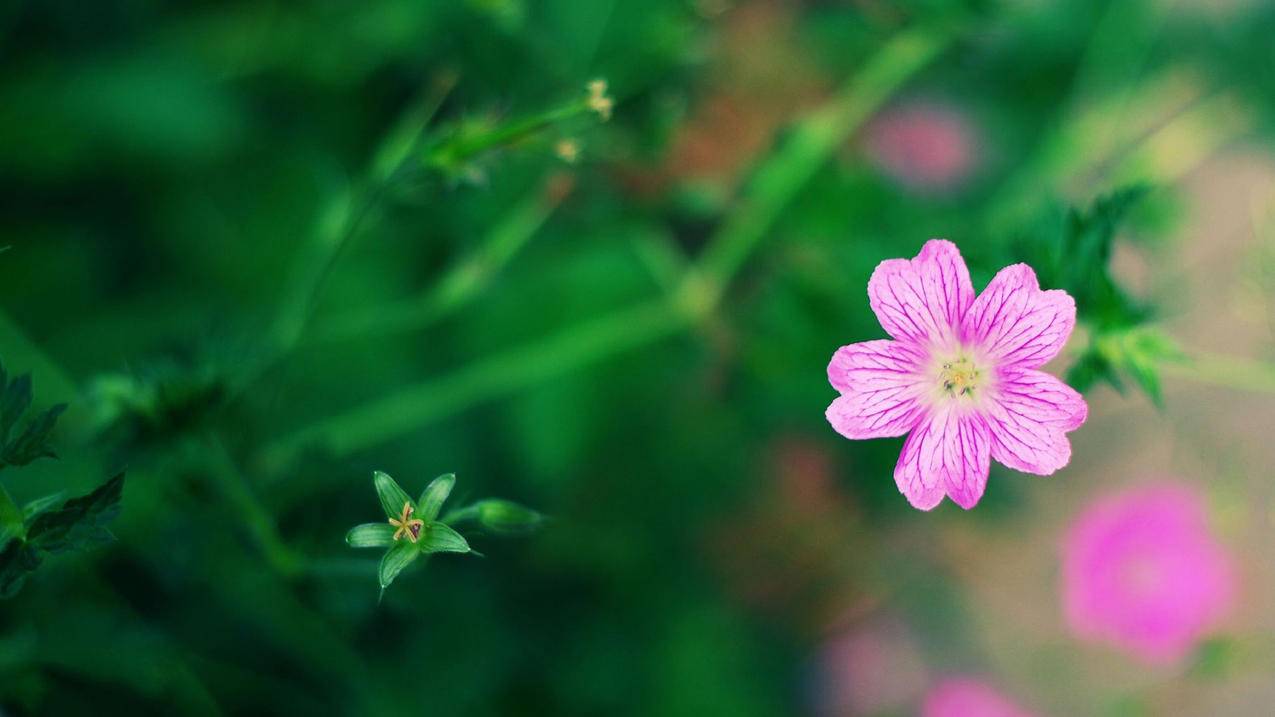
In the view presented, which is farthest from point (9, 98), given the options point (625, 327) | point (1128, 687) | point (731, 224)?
point (1128, 687)

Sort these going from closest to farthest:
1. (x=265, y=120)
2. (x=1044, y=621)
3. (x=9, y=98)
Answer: (x=9, y=98)
(x=265, y=120)
(x=1044, y=621)

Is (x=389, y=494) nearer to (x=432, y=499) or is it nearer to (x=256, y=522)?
(x=432, y=499)

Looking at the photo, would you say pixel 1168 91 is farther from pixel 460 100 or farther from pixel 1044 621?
pixel 460 100

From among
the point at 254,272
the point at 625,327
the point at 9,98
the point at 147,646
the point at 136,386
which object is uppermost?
the point at 9,98

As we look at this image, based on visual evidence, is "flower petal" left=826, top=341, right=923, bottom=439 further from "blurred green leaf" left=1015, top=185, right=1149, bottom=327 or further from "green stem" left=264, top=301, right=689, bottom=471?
"green stem" left=264, top=301, right=689, bottom=471

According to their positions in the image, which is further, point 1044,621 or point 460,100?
point 1044,621

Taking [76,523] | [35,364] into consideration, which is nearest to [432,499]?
[76,523]
